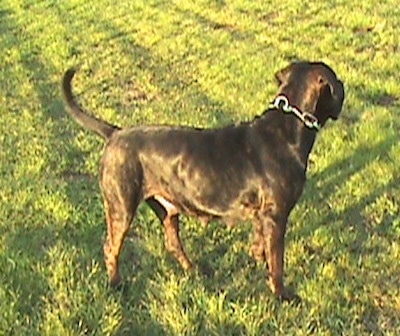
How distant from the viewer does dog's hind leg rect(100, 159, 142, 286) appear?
15.7ft

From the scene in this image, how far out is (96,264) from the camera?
16.8 feet

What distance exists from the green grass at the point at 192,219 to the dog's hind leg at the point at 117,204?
151mm

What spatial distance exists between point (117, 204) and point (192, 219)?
1139 millimetres

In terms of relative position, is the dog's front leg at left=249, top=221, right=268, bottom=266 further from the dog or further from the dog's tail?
the dog's tail

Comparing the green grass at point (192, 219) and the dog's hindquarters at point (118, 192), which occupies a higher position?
the dog's hindquarters at point (118, 192)

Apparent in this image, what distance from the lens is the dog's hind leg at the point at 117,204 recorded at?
479 cm

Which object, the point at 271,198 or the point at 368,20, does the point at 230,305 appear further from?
the point at 368,20

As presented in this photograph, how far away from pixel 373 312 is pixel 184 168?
4.98 ft

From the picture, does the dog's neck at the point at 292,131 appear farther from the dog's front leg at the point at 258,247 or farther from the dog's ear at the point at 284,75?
the dog's front leg at the point at 258,247

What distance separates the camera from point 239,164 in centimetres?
470

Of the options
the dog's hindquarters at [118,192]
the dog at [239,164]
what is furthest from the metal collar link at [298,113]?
the dog's hindquarters at [118,192]

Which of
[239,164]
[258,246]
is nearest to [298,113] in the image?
[239,164]

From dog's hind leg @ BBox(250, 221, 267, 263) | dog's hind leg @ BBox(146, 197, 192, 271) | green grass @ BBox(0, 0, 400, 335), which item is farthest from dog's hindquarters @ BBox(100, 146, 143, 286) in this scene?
dog's hind leg @ BBox(250, 221, 267, 263)

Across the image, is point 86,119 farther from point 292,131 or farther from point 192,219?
point 292,131
